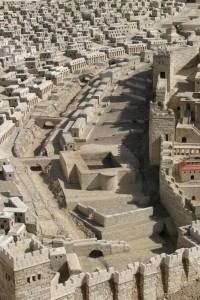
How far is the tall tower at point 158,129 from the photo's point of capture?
28344 mm

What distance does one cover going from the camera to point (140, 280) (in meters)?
19.7

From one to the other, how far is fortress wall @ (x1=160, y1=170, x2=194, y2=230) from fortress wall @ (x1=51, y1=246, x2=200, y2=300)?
361cm

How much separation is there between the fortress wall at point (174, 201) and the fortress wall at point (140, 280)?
3.61 meters

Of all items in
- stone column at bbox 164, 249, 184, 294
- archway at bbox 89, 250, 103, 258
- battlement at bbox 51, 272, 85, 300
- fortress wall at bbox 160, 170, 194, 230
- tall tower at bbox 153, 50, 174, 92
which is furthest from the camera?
tall tower at bbox 153, 50, 174, 92

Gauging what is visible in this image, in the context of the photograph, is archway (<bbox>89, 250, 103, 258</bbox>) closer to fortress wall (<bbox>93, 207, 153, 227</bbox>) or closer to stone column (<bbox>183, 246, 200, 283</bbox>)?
fortress wall (<bbox>93, 207, 153, 227</bbox>)

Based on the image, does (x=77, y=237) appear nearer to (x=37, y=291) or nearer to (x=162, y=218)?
(x=162, y=218)

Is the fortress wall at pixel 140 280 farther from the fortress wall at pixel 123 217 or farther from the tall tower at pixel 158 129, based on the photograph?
the tall tower at pixel 158 129

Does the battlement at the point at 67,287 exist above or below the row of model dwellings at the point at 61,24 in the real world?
below

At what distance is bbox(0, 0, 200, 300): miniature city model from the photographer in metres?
19.5

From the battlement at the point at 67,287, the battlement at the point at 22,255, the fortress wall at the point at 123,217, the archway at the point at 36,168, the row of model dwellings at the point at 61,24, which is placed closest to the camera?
the battlement at the point at 22,255

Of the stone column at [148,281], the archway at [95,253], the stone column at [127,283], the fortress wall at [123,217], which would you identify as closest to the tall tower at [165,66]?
the fortress wall at [123,217]

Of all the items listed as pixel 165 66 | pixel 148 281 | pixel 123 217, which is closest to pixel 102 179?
pixel 123 217

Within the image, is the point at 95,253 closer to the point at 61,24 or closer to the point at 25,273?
the point at 25,273

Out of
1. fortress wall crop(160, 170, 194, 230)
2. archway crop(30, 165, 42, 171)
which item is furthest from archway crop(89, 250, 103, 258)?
archway crop(30, 165, 42, 171)
